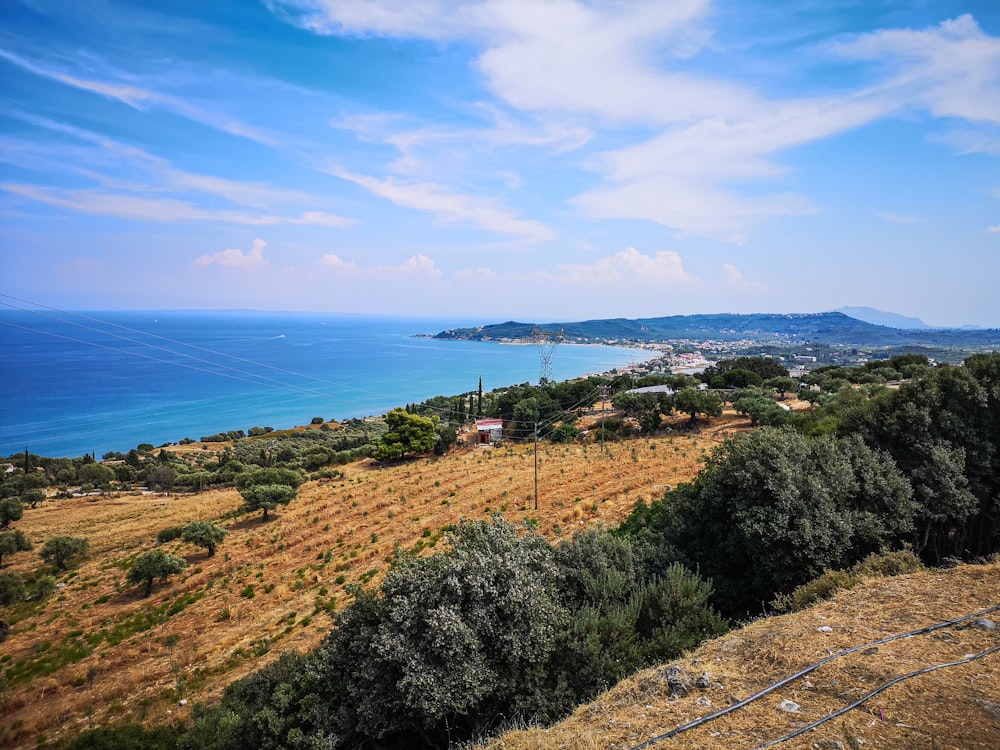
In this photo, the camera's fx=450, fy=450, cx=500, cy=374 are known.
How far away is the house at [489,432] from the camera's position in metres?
41.3

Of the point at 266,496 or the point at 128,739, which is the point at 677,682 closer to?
the point at 128,739

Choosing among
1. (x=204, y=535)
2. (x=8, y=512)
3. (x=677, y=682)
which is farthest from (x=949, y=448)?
(x=8, y=512)

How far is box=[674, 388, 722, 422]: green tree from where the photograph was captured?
109 ft

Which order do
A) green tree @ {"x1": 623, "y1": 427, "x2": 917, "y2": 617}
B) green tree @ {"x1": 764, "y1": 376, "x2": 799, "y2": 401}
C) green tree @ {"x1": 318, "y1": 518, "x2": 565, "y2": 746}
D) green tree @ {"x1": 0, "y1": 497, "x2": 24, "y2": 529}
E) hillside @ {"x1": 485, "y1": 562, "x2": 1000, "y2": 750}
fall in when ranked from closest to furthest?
hillside @ {"x1": 485, "y1": 562, "x2": 1000, "y2": 750}, green tree @ {"x1": 318, "y1": 518, "x2": 565, "y2": 746}, green tree @ {"x1": 623, "y1": 427, "x2": 917, "y2": 617}, green tree @ {"x1": 0, "y1": 497, "x2": 24, "y2": 529}, green tree @ {"x1": 764, "y1": 376, "x2": 799, "y2": 401}

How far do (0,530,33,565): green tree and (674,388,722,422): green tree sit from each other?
132 feet

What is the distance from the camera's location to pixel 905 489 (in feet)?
35.4

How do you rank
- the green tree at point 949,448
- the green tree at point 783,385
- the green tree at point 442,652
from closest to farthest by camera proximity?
the green tree at point 442,652
the green tree at point 949,448
the green tree at point 783,385

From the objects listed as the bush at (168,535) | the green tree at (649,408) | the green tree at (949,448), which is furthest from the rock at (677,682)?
the green tree at (649,408)

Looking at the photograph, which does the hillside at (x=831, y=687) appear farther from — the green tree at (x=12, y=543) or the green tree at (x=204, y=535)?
the green tree at (x=12, y=543)

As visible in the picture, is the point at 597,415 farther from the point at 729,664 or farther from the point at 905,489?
the point at 729,664

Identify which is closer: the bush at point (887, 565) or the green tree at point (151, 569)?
the bush at point (887, 565)

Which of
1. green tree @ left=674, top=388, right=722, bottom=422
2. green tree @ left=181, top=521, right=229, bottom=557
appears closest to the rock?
green tree @ left=181, top=521, right=229, bottom=557

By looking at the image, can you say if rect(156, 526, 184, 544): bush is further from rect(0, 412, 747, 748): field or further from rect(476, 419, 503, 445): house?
rect(476, 419, 503, 445): house

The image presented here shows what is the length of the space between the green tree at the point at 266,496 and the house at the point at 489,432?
18.1 m
